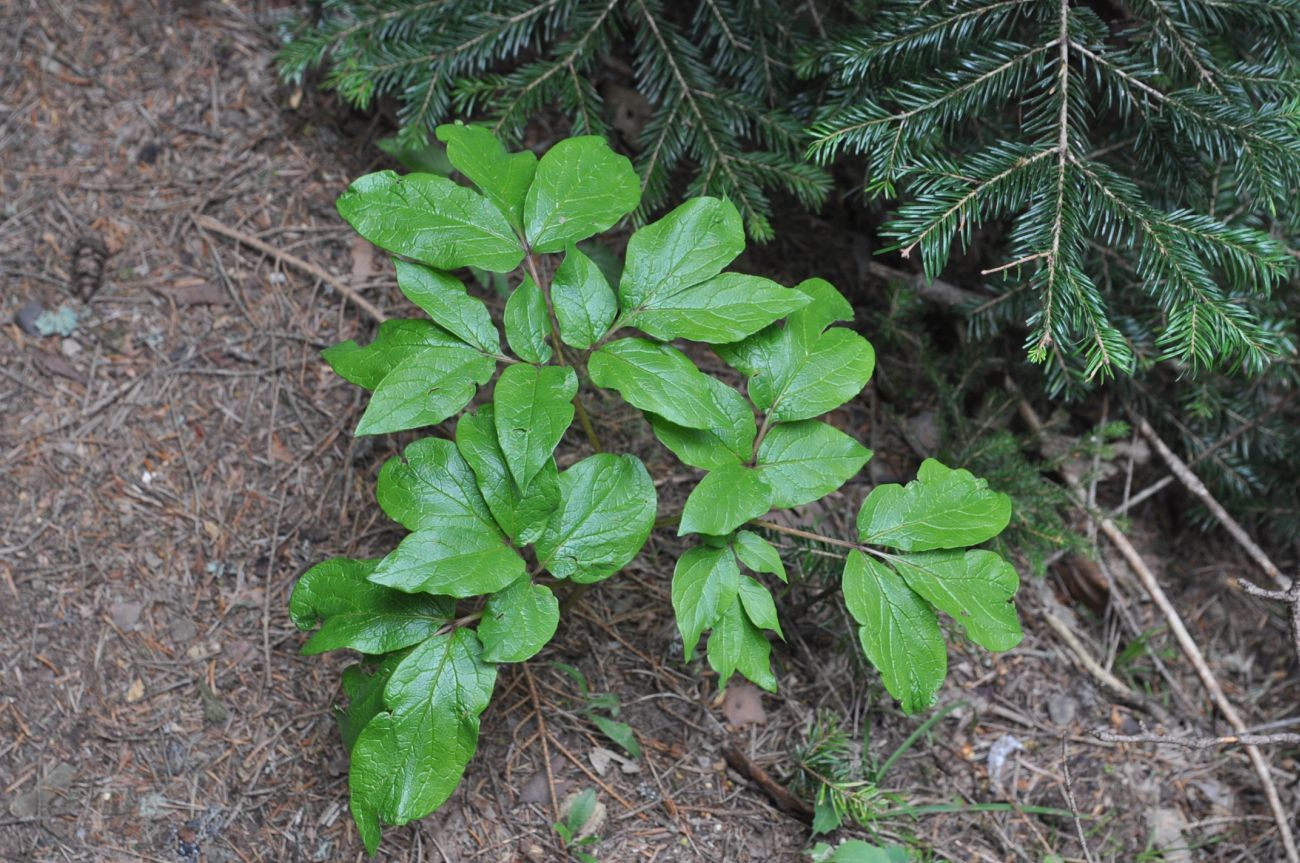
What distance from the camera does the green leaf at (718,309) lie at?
1784 millimetres

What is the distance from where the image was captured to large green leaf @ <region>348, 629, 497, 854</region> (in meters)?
1.67

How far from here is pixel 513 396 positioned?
1710 millimetres

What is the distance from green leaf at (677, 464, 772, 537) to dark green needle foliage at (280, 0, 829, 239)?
2.52 feet

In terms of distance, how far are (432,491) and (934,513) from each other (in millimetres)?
981

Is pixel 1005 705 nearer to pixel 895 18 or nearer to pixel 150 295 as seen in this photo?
pixel 895 18

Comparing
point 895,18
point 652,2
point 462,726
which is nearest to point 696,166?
point 652,2

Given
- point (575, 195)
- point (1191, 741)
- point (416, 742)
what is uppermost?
point (575, 195)

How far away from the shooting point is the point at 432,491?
1.76 m

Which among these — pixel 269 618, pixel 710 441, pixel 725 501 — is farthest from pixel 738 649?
pixel 269 618

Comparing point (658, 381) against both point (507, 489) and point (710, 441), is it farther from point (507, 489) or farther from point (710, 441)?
point (507, 489)

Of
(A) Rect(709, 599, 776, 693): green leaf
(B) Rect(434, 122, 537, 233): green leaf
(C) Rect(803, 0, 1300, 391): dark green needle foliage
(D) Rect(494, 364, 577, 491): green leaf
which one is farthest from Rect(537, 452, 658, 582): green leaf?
(C) Rect(803, 0, 1300, 391): dark green needle foliage

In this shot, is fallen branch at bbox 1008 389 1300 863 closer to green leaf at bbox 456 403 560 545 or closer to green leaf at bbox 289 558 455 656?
green leaf at bbox 456 403 560 545

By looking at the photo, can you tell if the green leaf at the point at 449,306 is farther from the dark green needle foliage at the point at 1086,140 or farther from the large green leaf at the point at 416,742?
the dark green needle foliage at the point at 1086,140

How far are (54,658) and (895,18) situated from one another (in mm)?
2372
